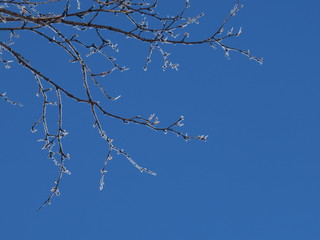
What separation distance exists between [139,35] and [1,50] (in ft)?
4.84

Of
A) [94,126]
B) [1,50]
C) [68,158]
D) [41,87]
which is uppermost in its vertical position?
[1,50]

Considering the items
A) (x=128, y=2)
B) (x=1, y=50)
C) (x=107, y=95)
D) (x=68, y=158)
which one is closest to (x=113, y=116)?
(x=107, y=95)

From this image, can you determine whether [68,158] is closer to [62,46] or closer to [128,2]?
[62,46]

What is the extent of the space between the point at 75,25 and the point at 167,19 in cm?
82

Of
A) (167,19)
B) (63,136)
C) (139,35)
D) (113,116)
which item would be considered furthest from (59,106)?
(167,19)

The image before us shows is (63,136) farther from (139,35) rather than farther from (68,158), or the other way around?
(139,35)

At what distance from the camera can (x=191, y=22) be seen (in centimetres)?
393

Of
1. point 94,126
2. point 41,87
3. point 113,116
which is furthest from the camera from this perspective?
point 41,87

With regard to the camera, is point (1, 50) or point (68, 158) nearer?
point (68, 158)

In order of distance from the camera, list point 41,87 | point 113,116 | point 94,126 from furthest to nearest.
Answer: point 41,87
point 94,126
point 113,116

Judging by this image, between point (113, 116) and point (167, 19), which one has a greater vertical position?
point (167, 19)

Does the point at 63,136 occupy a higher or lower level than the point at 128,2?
lower

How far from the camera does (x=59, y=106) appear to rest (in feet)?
13.3

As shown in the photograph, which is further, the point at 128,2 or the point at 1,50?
the point at 1,50
